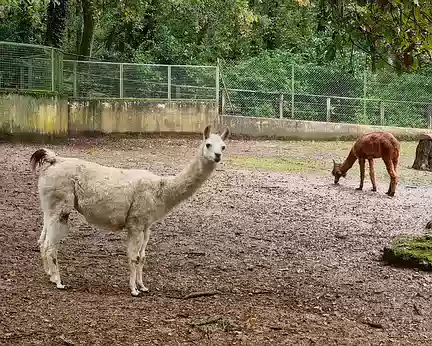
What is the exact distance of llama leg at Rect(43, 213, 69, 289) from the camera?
17.2ft

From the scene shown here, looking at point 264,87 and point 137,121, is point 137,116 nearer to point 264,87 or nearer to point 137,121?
point 137,121

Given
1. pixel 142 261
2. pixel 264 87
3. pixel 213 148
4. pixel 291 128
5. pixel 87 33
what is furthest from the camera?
pixel 87 33

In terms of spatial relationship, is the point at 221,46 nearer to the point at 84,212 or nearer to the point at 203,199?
the point at 203,199

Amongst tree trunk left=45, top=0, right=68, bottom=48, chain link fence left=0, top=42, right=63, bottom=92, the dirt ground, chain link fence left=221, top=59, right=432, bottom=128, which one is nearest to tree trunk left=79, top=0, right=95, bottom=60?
tree trunk left=45, top=0, right=68, bottom=48

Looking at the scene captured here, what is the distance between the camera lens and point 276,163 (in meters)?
15.6

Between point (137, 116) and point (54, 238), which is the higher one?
point (137, 116)

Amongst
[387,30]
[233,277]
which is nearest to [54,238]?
[233,277]

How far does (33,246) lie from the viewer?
6.73m

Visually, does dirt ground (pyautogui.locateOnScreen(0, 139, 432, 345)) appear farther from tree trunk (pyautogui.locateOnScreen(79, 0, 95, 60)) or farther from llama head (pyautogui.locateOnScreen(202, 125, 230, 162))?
tree trunk (pyautogui.locateOnScreen(79, 0, 95, 60))

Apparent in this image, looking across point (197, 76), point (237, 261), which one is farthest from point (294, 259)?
point (197, 76)

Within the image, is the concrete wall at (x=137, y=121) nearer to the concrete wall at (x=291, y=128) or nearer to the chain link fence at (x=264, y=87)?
the concrete wall at (x=291, y=128)

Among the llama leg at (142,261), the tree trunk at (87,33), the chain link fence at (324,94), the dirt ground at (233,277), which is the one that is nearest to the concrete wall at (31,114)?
the dirt ground at (233,277)

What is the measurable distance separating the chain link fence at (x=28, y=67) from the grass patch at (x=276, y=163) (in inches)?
227

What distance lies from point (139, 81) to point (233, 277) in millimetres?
15070
